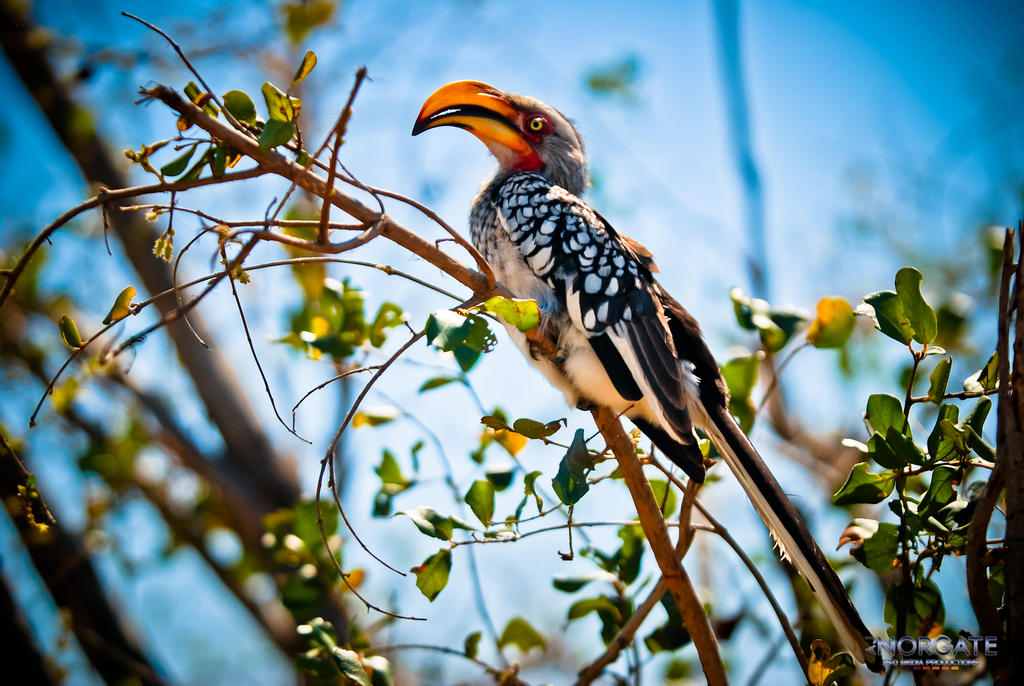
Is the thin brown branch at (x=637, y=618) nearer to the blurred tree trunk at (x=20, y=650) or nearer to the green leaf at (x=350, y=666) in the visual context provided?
the green leaf at (x=350, y=666)

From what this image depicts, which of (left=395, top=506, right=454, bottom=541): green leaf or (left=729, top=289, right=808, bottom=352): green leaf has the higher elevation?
(left=729, top=289, right=808, bottom=352): green leaf

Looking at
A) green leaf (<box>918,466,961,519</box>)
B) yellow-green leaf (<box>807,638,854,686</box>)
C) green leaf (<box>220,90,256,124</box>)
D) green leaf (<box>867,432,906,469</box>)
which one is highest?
green leaf (<box>220,90,256,124</box>)

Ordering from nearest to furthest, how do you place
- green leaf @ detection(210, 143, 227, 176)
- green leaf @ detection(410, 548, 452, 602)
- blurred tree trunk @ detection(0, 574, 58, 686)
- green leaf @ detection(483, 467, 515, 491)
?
1. green leaf @ detection(210, 143, 227, 176)
2. green leaf @ detection(410, 548, 452, 602)
3. green leaf @ detection(483, 467, 515, 491)
4. blurred tree trunk @ detection(0, 574, 58, 686)

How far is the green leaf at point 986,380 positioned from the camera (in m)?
1.60

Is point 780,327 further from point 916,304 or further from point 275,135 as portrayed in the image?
point 275,135

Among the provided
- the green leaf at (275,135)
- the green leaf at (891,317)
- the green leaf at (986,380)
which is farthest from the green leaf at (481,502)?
the green leaf at (986,380)

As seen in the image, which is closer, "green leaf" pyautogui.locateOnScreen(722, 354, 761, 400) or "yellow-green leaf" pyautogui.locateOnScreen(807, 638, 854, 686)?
"yellow-green leaf" pyautogui.locateOnScreen(807, 638, 854, 686)

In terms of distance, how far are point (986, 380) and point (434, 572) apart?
53.3 inches

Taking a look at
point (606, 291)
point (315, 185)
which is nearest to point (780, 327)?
point (606, 291)

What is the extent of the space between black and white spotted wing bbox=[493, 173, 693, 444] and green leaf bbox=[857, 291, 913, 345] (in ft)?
1.71

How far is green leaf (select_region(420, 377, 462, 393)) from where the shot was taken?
2109mm

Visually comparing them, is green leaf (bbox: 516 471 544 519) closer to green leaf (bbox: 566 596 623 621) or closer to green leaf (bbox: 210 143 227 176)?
green leaf (bbox: 566 596 623 621)

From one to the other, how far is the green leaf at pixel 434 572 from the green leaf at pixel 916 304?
125cm

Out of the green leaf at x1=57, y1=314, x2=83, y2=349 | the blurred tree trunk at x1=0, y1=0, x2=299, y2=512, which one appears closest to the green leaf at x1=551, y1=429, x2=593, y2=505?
the green leaf at x1=57, y1=314, x2=83, y2=349
